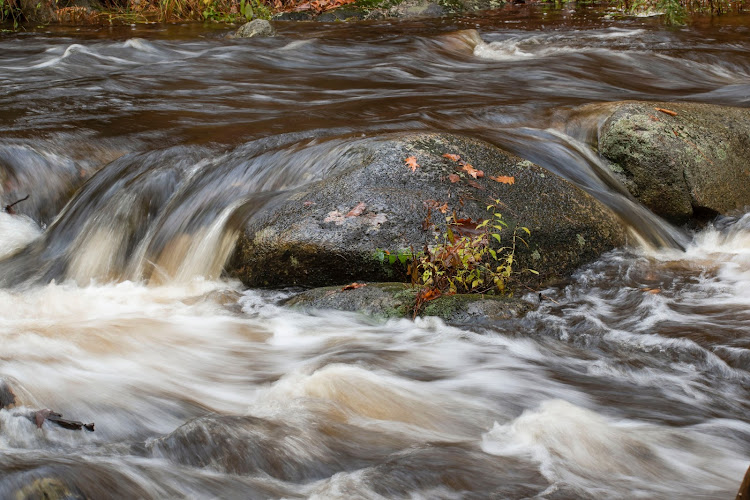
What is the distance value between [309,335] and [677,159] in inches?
141

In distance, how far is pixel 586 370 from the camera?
421 cm

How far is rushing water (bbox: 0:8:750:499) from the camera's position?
323cm

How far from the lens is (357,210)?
522 cm

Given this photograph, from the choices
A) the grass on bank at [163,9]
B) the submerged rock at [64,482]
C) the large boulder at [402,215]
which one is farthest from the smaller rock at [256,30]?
the submerged rock at [64,482]

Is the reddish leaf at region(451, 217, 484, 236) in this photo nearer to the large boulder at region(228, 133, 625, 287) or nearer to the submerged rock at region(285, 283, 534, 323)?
the large boulder at region(228, 133, 625, 287)

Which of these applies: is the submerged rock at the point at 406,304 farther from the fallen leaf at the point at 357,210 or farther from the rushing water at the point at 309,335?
the fallen leaf at the point at 357,210

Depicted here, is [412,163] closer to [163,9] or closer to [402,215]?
[402,215]

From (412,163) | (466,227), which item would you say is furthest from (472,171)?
(466,227)

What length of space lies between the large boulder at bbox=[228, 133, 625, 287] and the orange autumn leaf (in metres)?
0.04

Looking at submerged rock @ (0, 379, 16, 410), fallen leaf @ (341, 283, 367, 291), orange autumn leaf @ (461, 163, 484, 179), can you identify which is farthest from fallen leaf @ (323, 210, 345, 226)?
submerged rock @ (0, 379, 16, 410)

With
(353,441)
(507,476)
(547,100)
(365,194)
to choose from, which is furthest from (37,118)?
(507,476)

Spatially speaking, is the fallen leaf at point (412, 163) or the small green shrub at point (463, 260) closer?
the small green shrub at point (463, 260)

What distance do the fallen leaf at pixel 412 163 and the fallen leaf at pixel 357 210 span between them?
0.47 m

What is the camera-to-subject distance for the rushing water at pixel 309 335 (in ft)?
10.6
